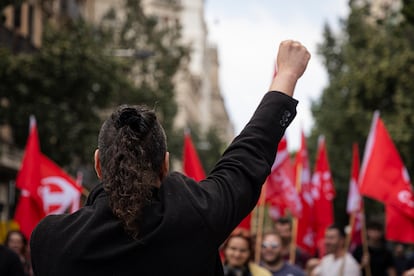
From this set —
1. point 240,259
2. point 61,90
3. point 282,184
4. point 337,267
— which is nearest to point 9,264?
point 240,259

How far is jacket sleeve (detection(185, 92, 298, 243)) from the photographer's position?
2701 millimetres

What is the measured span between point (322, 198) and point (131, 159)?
14.6m

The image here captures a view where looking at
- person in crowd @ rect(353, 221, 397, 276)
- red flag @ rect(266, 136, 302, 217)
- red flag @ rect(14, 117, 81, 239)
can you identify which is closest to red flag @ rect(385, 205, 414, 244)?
person in crowd @ rect(353, 221, 397, 276)

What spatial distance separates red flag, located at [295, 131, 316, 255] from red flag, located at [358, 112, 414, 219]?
276 centimetres

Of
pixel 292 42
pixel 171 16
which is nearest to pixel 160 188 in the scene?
pixel 292 42

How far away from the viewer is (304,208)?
54.4 ft

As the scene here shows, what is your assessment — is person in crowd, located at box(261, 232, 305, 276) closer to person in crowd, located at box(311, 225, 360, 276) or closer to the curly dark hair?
person in crowd, located at box(311, 225, 360, 276)

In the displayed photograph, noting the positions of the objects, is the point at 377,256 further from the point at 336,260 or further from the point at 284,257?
the point at 284,257

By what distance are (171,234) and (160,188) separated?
146 mm

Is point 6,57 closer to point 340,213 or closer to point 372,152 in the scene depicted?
point 372,152

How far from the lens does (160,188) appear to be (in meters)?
2.73

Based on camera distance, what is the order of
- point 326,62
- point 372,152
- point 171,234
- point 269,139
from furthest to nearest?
point 326,62 → point 372,152 → point 269,139 → point 171,234

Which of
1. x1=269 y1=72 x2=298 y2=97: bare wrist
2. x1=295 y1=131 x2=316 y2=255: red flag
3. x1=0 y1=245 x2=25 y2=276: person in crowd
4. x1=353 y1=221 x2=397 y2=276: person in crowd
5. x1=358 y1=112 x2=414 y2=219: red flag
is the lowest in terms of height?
x1=295 y1=131 x2=316 y2=255: red flag

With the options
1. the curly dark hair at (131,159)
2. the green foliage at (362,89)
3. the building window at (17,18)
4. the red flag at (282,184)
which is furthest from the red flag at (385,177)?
the building window at (17,18)
